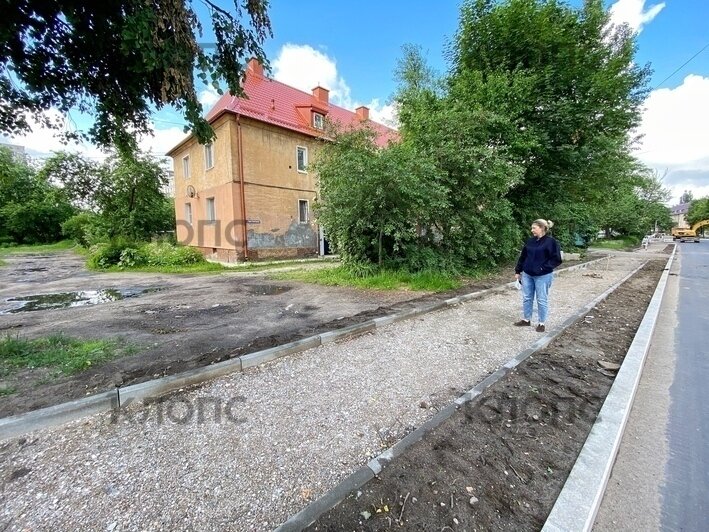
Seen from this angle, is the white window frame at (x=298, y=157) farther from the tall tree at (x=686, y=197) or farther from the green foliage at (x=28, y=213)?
the tall tree at (x=686, y=197)

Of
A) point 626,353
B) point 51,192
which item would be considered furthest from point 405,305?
point 51,192

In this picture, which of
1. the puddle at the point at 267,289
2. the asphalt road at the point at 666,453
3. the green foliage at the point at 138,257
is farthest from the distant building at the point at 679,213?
the green foliage at the point at 138,257

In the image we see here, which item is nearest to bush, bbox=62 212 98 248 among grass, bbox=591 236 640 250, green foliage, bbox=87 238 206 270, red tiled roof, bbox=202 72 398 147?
green foliage, bbox=87 238 206 270

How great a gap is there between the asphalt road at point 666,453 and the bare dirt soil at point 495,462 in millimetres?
277

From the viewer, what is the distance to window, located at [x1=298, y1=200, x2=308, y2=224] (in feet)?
56.2

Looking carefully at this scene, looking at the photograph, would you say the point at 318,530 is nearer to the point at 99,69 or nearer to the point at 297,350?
the point at 297,350

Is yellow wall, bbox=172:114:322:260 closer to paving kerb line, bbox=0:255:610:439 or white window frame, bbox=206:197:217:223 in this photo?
white window frame, bbox=206:197:217:223

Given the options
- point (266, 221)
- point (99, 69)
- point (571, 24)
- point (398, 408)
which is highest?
point (571, 24)

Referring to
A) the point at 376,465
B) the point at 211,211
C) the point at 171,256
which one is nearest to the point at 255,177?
the point at 211,211

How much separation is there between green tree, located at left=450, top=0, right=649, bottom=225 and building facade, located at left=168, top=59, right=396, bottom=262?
176 inches

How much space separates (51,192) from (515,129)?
22.8 m

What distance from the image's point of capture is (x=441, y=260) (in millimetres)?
9266

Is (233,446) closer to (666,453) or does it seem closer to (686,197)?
(666,453)

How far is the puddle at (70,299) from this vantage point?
6.72 metres
